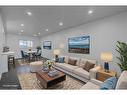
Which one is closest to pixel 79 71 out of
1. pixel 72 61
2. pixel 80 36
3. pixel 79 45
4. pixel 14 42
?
pixel 72 61

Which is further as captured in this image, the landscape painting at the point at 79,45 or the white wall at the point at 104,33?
the landscape painting at the point at 79,45

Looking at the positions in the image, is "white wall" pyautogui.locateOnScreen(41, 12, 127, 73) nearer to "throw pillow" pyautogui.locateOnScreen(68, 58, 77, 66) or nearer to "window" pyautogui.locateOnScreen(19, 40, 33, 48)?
"throw pillow" pyautogui.locateOnScreen(68, 58, 77, 66)

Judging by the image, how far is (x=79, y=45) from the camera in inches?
209

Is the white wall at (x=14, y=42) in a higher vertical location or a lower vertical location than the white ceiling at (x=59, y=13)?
lower

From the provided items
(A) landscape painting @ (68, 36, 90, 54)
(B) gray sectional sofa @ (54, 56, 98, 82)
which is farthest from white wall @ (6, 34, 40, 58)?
(A) landscape painting @ (68, 36, 90, 54)

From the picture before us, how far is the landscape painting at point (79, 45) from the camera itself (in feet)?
15.9

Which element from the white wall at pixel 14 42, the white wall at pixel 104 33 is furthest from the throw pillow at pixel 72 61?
the white wall at pixel 14 42

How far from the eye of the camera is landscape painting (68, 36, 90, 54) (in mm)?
4859

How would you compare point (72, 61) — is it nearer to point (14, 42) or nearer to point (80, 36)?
point (80, 36)

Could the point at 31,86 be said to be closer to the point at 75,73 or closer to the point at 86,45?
the point at 75,73

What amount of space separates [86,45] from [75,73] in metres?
1.65

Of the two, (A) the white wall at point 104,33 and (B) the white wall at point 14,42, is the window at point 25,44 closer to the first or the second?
(B) the white wall at point 14,42
